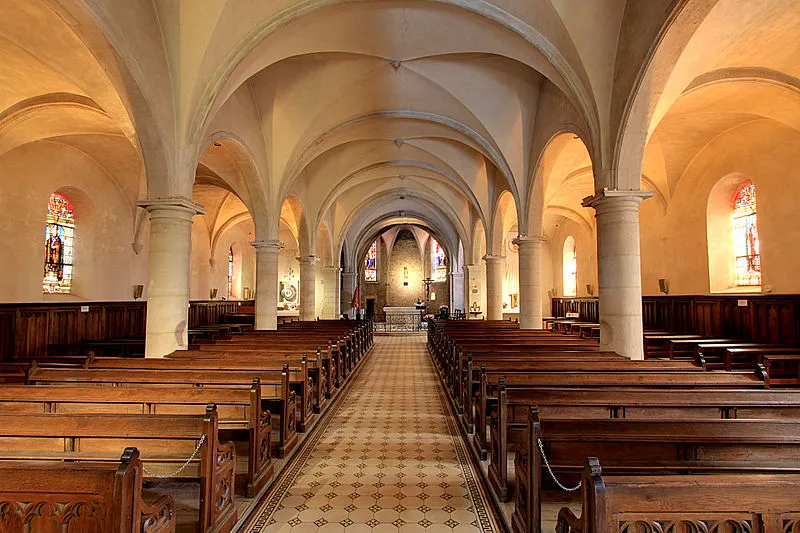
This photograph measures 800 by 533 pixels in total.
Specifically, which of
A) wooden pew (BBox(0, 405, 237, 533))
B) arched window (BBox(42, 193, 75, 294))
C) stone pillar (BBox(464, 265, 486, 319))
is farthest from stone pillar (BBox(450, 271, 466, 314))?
wooden pew (BBox(0, 405, 237, 533))

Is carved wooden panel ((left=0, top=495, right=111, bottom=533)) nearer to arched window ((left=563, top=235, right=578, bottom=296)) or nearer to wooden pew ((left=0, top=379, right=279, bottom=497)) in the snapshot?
wooden pew ((left=0, top=379, right=279, bottom=497))

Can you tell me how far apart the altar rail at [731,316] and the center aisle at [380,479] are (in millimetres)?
8200

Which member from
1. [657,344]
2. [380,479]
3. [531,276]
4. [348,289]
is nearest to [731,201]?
[657,344]

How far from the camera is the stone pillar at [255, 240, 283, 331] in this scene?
13.7 meters

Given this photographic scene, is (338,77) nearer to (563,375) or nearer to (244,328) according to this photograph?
(563,375)

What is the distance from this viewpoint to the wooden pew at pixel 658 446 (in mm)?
2979

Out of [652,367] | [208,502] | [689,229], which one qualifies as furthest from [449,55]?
[208,502]

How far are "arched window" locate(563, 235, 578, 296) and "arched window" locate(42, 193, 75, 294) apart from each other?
20857mm

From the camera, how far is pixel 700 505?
6.56 ft

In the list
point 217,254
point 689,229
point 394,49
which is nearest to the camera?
point 394,49

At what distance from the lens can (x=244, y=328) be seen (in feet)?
59.6

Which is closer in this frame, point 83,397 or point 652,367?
point 83,397

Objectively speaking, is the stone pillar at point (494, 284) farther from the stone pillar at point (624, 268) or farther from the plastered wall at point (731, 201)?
the stone pillar at point (624, 268)

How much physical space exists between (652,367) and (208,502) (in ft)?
16.9
